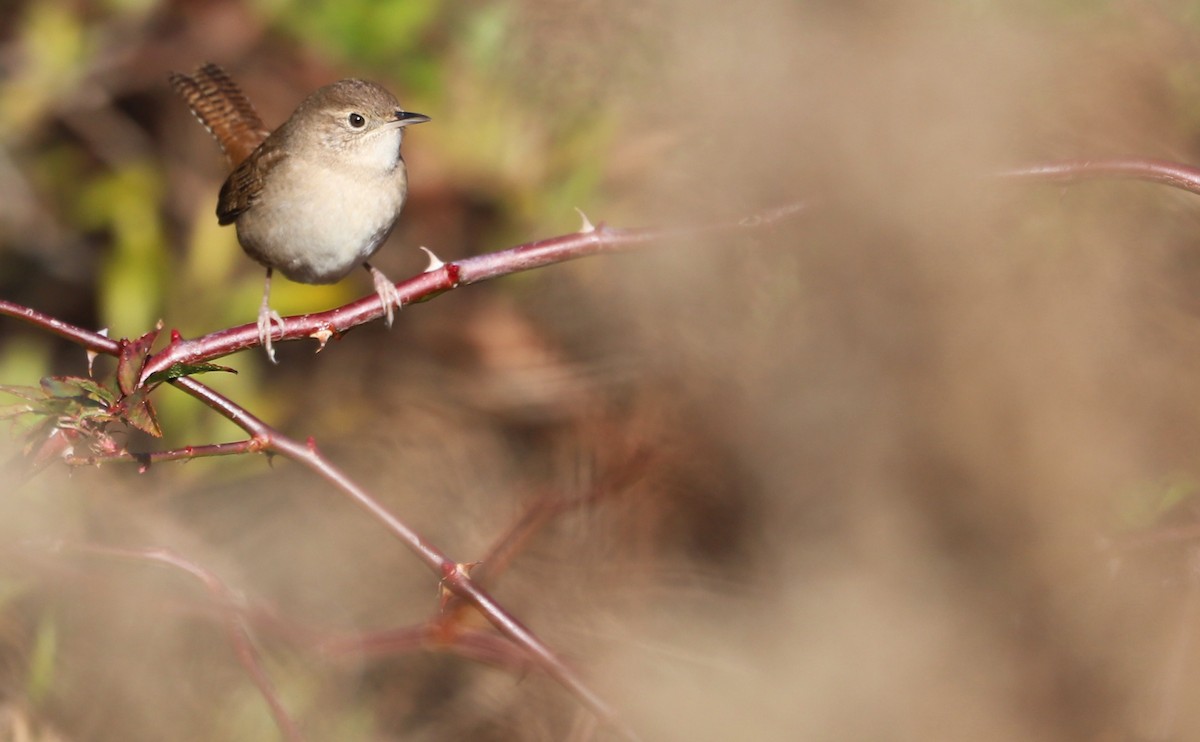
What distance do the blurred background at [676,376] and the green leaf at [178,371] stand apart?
1.22 m

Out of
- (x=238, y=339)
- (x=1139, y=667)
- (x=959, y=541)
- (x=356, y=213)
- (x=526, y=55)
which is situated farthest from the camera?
(x=526, y=55)

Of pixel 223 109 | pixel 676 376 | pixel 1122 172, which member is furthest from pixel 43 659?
pixel 1122 172

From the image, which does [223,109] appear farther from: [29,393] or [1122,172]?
[1122,172]

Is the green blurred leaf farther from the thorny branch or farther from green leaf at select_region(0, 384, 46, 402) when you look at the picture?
green leaf at select_region(0, 384, 46, 402)

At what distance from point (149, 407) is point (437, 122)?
131 inches

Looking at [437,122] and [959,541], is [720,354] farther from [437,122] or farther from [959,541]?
[437,122]

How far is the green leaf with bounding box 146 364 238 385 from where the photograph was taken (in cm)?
157

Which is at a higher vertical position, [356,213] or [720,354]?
[720,354]

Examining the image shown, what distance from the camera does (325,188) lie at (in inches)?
119

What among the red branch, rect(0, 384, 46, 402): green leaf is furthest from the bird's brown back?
the red branch

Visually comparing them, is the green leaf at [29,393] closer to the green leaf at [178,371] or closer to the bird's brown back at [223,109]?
the green leaf at [178,371]

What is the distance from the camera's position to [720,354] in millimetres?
4395

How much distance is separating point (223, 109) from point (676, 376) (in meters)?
1.96

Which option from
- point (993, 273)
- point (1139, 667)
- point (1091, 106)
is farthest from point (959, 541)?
point (1091, 106)
